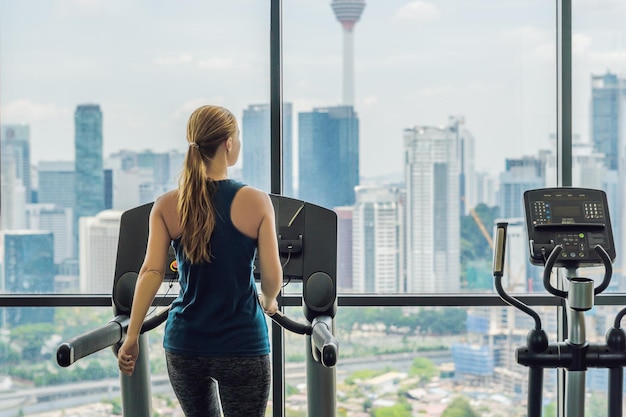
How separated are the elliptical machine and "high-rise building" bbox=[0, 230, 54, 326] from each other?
215 cm

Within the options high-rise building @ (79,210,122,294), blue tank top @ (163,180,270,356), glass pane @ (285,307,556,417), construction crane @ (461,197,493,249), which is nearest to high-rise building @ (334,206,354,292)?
glass pane @ (285,307,556,417)

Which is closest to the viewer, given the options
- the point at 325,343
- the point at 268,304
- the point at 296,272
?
the point at 325,343

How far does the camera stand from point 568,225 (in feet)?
Answer: 10.2

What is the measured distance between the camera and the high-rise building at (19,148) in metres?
3.85

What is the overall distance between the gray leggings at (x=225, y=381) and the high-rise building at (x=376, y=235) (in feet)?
4.38

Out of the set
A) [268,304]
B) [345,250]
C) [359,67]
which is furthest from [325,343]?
[359,67]

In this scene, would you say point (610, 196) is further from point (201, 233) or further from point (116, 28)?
point (116, 28)

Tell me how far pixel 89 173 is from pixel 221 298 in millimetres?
1677

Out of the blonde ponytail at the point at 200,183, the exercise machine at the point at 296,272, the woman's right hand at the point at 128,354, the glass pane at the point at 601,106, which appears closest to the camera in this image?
the blonde ponytail at the point at 200,183

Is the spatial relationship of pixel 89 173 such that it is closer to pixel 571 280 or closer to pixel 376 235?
pixel 376 235

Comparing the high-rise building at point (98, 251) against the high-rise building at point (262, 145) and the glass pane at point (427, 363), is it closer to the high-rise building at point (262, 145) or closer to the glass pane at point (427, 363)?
the high-rise building at point (262, 145)

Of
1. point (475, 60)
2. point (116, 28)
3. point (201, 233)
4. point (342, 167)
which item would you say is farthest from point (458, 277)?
point (116, 28)

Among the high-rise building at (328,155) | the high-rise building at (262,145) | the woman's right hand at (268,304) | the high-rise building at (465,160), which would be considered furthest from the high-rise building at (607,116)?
the woman's right hand at (268,304)

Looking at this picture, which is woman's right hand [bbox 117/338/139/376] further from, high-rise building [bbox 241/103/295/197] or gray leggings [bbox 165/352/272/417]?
high-rise building [bbox 241/103/295/197]
